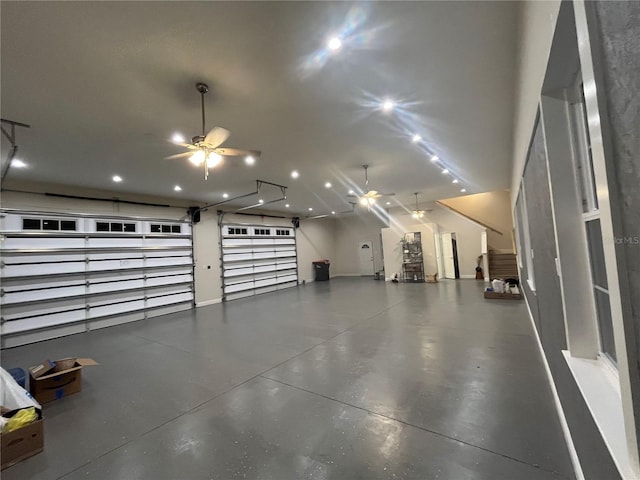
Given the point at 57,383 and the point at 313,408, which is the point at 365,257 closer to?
the point at 313,408

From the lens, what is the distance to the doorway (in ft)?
35.0

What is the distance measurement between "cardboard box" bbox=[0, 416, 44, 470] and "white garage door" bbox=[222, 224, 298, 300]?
6.64 m

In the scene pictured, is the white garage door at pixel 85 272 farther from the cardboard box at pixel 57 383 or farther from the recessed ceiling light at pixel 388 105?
the recessed ceiling light at pixel 388 105

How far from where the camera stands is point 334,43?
6.89ft

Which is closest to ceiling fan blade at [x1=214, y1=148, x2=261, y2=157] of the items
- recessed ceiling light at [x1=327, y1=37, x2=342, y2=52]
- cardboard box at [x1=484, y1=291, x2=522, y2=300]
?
recessed ceiling light at [x1=327, y1=37, x2=342, y2=52]

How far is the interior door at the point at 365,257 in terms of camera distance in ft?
44.7

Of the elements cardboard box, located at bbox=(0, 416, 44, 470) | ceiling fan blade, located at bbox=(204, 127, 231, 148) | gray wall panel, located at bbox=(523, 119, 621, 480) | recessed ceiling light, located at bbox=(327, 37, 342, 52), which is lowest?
cardboard box, located at bbox=(0, 416, 44, 470)

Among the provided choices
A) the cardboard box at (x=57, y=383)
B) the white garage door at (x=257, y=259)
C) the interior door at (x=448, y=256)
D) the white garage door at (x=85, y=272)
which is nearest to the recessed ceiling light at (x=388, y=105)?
the cardboard box at (x=57, y=383)

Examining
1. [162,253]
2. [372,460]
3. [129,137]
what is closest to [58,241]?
[162,253]

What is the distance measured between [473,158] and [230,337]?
5672mm

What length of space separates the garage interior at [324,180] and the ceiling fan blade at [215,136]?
0.02 m

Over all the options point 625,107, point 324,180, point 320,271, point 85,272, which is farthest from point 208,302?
point 625,107

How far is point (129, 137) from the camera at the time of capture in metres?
3.56

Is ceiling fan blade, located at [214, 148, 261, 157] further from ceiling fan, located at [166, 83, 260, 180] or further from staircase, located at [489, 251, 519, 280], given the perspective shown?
staircase, located at [489, 251, 519, 280]
